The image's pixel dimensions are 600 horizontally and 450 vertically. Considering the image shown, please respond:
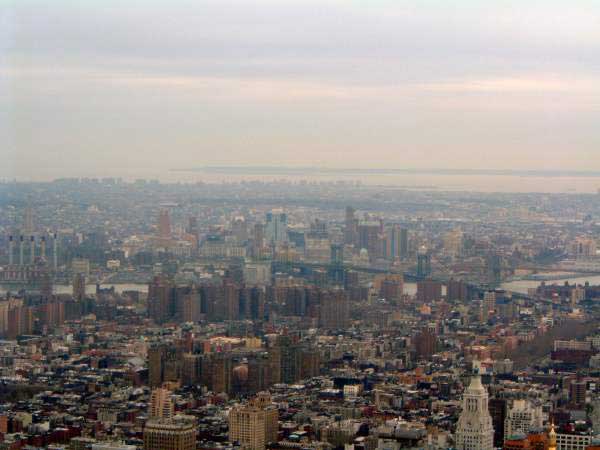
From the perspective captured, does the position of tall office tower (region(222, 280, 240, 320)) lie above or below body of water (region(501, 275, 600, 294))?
below

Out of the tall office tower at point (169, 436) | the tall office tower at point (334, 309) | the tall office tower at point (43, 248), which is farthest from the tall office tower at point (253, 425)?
the tall office tower at point (334, 309)

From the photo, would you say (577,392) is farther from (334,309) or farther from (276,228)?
(276,228)

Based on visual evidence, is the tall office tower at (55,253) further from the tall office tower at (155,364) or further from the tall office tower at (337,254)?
the tall office tower at (337,254)

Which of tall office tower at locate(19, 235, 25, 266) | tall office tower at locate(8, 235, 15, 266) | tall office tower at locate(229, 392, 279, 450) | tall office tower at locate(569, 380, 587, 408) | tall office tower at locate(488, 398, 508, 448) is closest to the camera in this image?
tall office tower at locate(488, 398, 508, 448)

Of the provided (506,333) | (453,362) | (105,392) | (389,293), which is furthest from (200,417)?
(389,293)

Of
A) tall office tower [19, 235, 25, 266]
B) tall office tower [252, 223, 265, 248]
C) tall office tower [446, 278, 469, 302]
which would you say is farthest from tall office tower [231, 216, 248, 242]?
tall office tower [19, 235, 25, 266]

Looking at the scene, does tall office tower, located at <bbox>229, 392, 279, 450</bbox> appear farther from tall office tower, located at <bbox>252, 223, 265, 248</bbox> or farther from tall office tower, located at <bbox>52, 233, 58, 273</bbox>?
tall office tower, located at <bbox>252, 223, 265, 248</bbox>
